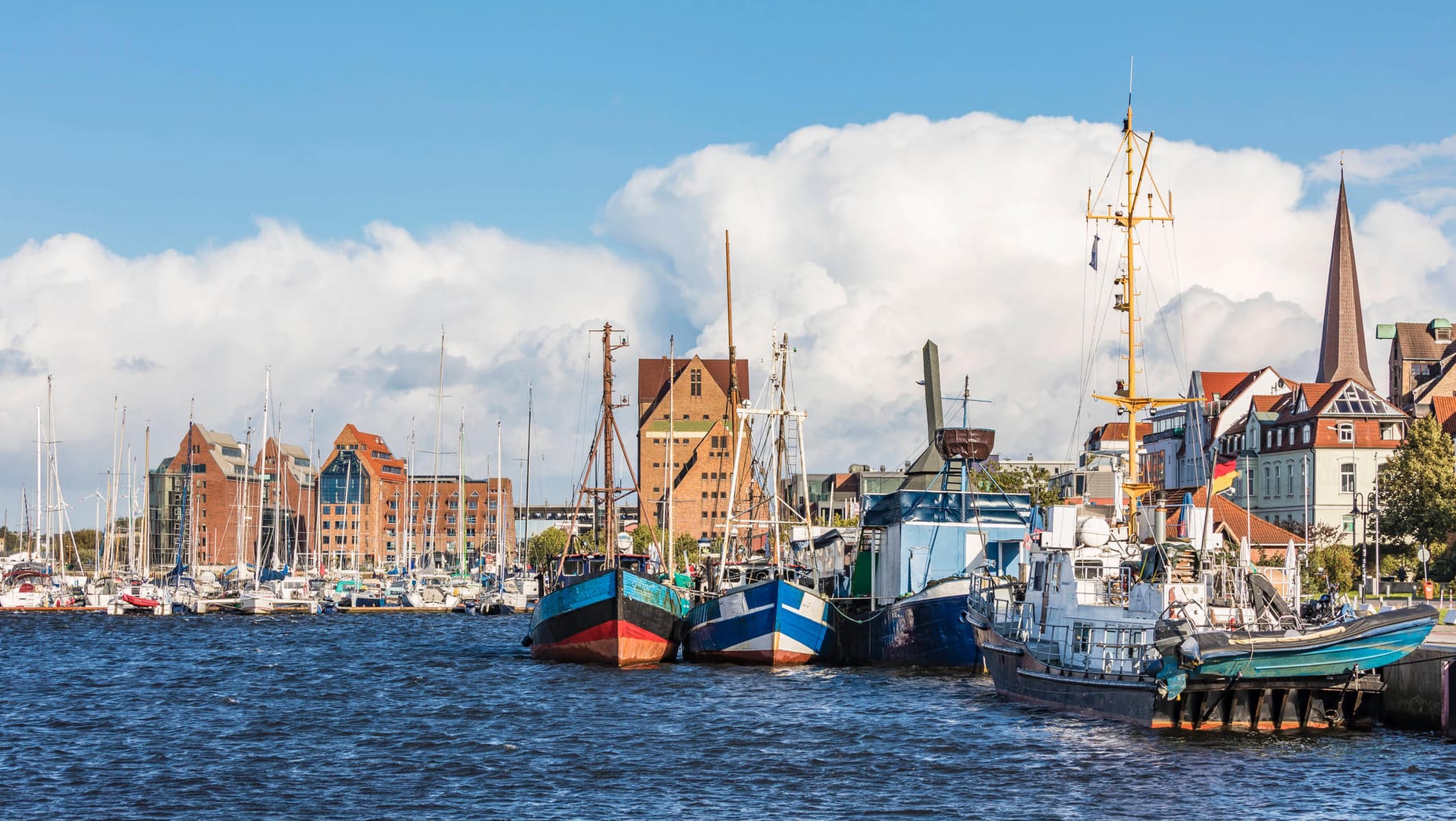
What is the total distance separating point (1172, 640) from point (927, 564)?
25936 millimetres

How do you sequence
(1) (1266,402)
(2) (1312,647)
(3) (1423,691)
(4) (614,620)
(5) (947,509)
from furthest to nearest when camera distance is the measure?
(1) (1266,402), (5) (947,509), (4) (614,620), (3) (1423,691), (2) (1312,647)

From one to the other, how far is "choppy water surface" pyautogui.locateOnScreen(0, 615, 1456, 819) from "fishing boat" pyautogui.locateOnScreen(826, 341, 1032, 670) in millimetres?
1582

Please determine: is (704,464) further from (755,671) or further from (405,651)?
(755,671)

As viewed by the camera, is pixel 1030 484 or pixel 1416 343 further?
pixel 1416 343

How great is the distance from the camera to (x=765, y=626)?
56.9 metres

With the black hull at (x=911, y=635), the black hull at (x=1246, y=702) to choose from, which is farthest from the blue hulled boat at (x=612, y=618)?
the black hull at (x=1246, y=702)

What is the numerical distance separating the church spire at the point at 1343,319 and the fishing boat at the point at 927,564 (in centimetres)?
8703

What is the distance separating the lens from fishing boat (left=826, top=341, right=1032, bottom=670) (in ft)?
182

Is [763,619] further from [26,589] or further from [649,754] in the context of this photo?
[26,589]

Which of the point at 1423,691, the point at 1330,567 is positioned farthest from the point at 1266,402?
the point at 1423,691

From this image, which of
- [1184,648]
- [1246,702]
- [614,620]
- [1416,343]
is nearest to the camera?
[1184,648]

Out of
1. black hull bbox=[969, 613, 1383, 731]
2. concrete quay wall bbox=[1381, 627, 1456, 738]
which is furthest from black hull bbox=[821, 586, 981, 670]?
concrete quay wall bbox=[1381, 627, 1456, 738]

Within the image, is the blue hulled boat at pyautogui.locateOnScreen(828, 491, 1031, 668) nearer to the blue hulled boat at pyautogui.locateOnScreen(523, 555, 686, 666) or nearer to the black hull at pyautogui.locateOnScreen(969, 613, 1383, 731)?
the blue hulled boat at pyautogui.locateOnScreen(523, 555, 686, 666)

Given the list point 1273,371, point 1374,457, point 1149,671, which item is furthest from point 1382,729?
point 1273,371
